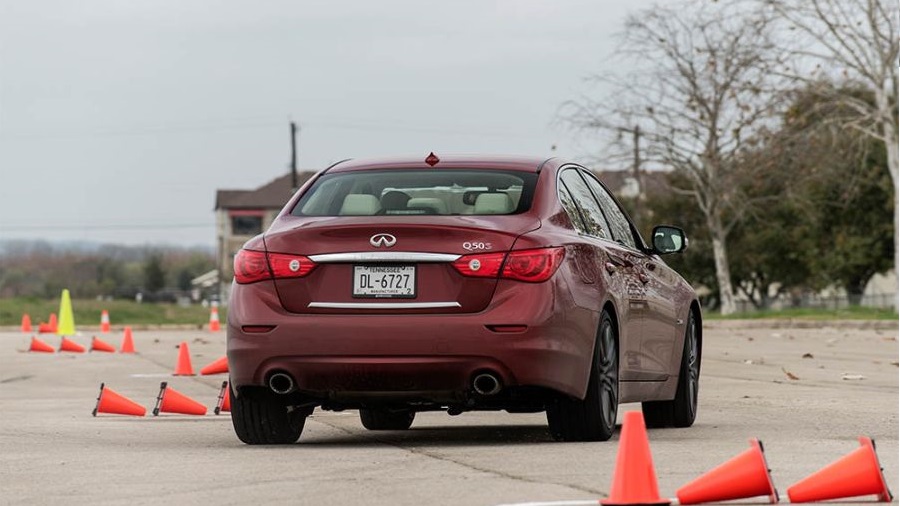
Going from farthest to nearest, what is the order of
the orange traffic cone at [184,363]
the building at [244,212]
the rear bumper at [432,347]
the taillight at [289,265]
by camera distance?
the building at [244,212], the orange traffic cone at [184,363], the taillight at [289,265], the rear bumper at [432,347]

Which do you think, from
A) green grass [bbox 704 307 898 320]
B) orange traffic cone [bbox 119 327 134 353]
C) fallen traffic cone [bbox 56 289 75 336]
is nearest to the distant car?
orange traffic cone [bbox 119 327 134 353]

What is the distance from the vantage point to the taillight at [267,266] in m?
8.98

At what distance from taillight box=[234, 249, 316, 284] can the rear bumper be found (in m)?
0.12

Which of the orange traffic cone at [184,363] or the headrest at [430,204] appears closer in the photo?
the headrest at [430,204]

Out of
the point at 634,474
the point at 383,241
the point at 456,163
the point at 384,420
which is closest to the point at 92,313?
the point at 384,420

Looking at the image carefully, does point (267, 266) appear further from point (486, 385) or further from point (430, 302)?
point (486, 385)

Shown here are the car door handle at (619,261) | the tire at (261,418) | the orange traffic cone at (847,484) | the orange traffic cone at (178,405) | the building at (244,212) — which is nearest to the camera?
the orange traffic cone at (847,484)

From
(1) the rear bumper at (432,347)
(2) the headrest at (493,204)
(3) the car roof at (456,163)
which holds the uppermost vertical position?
(3) the car roof at (456,163)

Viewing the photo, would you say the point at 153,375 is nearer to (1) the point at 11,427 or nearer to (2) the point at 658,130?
(1) the point at 11,427

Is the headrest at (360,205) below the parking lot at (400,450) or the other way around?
the other way around

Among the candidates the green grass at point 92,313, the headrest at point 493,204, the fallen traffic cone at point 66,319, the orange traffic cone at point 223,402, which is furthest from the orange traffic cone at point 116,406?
the green grass at point 92,313

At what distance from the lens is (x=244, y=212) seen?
14450 cm

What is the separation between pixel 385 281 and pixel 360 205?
27.6 inches

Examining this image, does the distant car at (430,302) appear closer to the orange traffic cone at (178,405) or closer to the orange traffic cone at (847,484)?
the orange traffic cone at (847,484)
